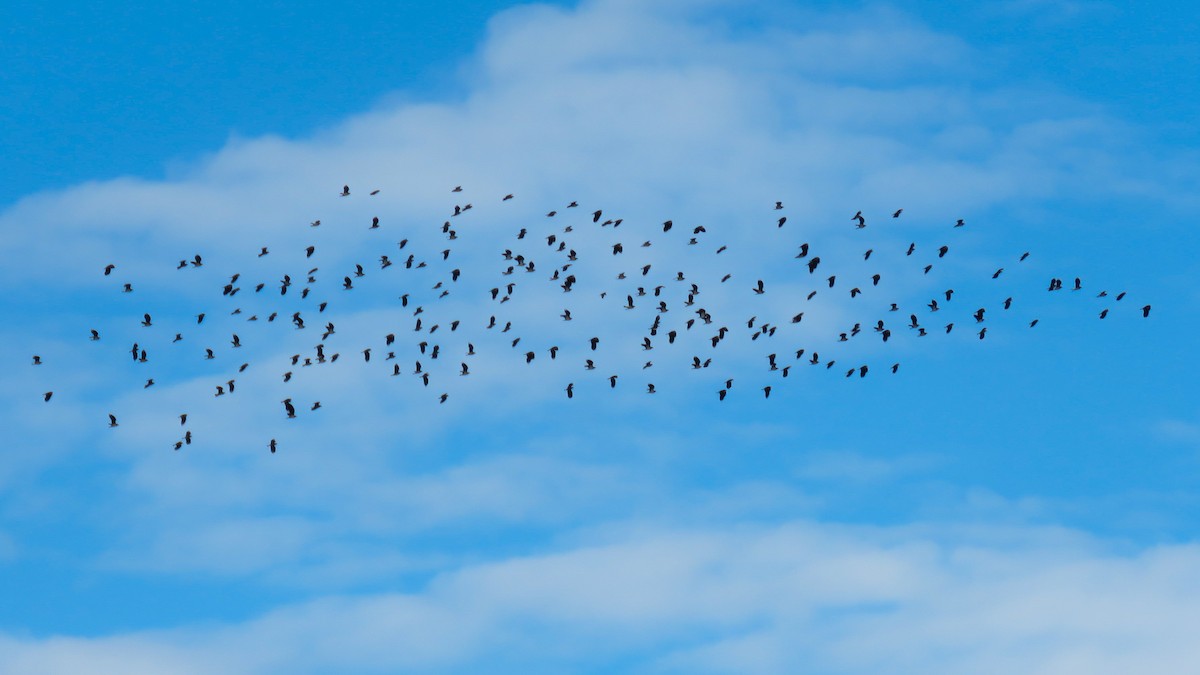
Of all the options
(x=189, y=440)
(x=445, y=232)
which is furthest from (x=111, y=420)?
(x=445, y=232)

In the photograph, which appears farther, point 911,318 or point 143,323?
point 911,318

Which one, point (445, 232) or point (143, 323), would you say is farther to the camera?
point (445, 232)

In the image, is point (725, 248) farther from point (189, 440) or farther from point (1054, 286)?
point (189, 440)

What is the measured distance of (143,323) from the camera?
10400 cm

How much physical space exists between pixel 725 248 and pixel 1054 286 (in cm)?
2209

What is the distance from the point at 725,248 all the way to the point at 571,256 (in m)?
10.7

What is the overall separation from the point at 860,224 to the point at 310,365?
39.3 meters

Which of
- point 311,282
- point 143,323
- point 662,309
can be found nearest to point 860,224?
point 662,309

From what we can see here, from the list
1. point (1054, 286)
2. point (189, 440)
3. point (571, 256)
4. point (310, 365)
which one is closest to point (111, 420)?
point (189, 440)

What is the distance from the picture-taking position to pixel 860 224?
378ft

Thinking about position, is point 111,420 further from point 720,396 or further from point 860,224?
point 860,224

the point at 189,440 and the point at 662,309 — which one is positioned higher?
the point at 662,309

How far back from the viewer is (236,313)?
109812mm

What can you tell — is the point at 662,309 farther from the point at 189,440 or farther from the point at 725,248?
the point at 189,440
